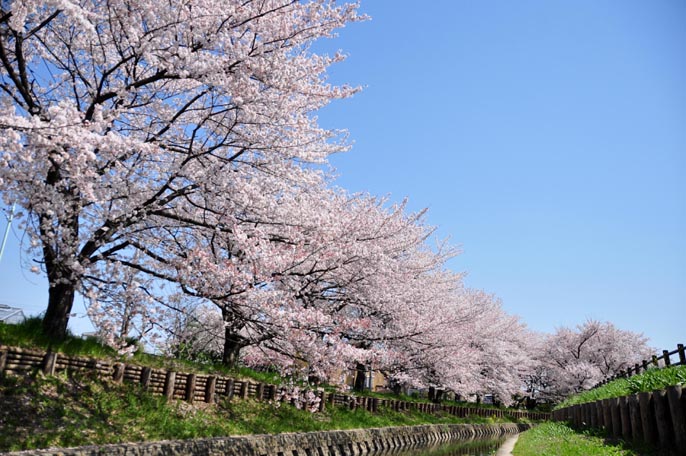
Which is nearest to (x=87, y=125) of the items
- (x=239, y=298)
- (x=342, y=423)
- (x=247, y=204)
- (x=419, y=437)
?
(x=247, y=204)

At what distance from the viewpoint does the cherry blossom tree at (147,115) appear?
7591mm

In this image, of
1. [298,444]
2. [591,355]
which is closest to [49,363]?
[298,444]

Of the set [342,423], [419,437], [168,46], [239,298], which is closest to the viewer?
[168,46]

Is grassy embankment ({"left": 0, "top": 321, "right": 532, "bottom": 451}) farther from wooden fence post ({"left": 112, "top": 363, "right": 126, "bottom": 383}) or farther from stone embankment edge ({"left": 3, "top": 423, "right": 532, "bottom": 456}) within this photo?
stone embankment edge ({"left": 3, "top": 423, "right": 532, "bottom": 456})

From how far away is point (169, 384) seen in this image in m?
10.6

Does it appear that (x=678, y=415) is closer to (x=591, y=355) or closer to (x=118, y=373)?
(x=118, y=373)

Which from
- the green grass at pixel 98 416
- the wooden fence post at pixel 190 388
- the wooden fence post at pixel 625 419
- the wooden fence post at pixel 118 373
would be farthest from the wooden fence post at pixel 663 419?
the wooden fence post at pixel 118 373

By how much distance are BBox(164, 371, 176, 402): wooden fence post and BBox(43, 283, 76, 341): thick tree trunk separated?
2.31 meters

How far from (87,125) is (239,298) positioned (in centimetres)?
420

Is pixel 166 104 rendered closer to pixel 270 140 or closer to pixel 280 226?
pixel 270 140

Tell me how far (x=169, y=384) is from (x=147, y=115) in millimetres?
5815

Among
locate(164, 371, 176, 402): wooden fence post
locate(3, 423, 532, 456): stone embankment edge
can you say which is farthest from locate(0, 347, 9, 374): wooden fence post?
locate(164, 371, 176, 402): wooden fence post

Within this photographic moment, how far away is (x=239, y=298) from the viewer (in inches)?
371

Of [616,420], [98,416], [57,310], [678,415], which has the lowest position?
[98,416]
